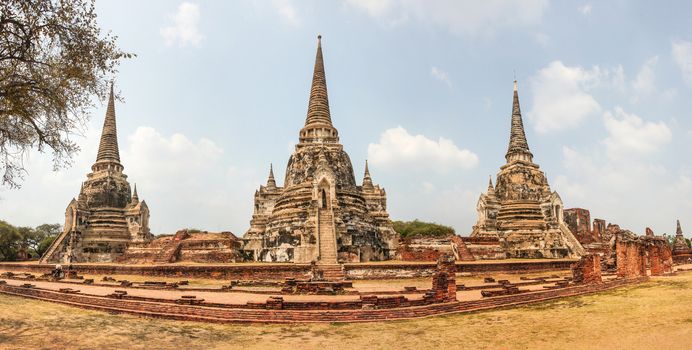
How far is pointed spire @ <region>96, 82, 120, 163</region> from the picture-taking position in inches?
1635

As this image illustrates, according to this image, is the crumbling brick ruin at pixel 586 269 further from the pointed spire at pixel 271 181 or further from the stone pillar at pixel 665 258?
the pointed spire at pixel 271 181

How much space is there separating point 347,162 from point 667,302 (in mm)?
22614

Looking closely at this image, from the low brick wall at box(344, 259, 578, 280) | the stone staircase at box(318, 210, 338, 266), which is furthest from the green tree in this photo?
the low brick wall at box(344, 259, 578, 280)

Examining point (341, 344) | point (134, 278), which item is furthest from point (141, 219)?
point (341, 344)

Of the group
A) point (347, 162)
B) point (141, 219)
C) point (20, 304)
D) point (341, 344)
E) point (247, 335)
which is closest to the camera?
point (341, 344)

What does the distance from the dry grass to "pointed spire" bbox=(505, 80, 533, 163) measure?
26.9 metres

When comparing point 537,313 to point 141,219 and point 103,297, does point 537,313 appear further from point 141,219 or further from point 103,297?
point 141,219

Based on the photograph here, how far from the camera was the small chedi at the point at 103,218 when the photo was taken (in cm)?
3747

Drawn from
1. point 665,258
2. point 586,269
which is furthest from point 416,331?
point 665,258

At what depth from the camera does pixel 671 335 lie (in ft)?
27.7

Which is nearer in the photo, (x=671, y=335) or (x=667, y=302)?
(x=671, y=335)

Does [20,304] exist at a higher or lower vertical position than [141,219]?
lower

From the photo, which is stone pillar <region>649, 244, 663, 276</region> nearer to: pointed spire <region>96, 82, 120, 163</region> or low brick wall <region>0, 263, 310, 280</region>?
low brick wall <region>0, 263, 310, 280</region>

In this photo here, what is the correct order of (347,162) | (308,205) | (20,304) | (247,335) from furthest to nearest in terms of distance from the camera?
(347,162)
(308,205)
(20,304)
(247,335)
